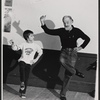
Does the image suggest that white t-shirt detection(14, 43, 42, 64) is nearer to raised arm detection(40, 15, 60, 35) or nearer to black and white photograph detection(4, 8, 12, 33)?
raised arm detection(40, 15, 60, 35)

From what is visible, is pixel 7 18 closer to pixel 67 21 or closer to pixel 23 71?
pixel 23 71

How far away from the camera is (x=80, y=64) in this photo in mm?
6090

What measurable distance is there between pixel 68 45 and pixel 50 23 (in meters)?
0.71

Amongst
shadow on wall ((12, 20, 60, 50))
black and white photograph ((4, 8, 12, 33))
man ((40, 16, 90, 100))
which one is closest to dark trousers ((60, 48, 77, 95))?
man ((40, 16, 90, 100))

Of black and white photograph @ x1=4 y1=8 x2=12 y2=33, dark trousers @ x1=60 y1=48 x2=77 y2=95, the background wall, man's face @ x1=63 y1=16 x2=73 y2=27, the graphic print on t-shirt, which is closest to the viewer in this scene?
man's face @ x1=63 y1=16 x2=73 y2=27

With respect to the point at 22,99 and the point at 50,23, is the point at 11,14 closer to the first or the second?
the point at 50,23

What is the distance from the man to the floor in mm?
280

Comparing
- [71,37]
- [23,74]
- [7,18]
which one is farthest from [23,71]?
[7,18]

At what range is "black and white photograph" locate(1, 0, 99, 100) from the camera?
218 inches

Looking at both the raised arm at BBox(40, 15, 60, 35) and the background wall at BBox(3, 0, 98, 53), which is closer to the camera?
the raised arm at BBox(40, 15, 60, 35)

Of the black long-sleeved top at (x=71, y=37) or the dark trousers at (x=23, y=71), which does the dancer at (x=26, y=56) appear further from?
the black long-sleeved top at (x=71, y=37)

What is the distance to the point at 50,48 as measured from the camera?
20.0 feet

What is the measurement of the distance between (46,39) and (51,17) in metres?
0.42

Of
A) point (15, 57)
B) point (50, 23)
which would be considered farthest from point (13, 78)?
point (50, 23)
